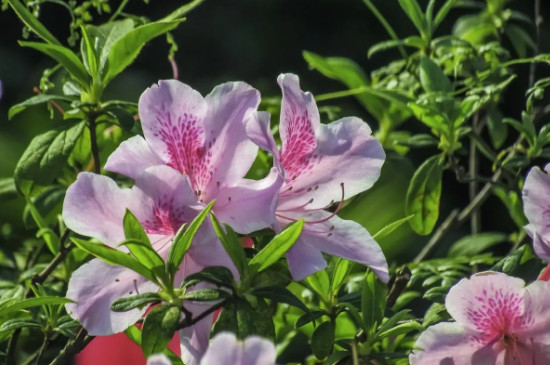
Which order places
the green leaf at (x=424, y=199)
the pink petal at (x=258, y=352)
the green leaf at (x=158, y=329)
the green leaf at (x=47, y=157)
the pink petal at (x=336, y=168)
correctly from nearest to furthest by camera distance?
1. the pink petal at (x=258, y=352)
2. the green leaf at (x=158, y=329)
3. the pink petal at (x=336, y=168)
4. the green leaf at (x=47, y=157)
5. the green leaf at (x=424, y=199)

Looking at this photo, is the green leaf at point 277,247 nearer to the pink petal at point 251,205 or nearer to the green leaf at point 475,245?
the pink petal at point 251,205

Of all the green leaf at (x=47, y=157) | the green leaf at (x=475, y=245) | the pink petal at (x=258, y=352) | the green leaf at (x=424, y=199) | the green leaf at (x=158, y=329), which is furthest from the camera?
the green leaf at (x=475, y=245)

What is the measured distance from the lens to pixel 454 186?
3.75 m

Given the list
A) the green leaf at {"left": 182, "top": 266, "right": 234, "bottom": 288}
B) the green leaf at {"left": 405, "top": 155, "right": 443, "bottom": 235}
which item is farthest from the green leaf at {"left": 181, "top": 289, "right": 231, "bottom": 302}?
the green leaf at {"left": 405, "top": 155, "right": 443, "bottom": 235}

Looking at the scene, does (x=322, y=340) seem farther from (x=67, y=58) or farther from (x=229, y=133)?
(x=67, y=58)

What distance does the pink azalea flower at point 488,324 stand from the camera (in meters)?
0.84

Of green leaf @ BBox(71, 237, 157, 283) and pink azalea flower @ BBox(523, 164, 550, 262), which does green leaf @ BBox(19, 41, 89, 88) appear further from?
pink azalea flower @ BBox(523, 164, 550, 262)

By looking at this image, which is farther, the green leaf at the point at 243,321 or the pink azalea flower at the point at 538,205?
the pink azalea flower at the point at 538,205

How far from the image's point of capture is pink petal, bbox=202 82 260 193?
2.72ft

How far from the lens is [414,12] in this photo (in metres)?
1.19

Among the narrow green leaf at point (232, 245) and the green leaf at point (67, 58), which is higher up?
the green leaf at point (67, 58)

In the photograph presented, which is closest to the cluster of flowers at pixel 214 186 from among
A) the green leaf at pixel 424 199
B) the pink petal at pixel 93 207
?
the pink petal at pixel 93 207

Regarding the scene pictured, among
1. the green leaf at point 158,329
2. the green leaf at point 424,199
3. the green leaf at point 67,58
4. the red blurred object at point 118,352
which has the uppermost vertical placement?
the green leaf at point 67,58

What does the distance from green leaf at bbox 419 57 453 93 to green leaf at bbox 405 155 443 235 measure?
3.2 inches
